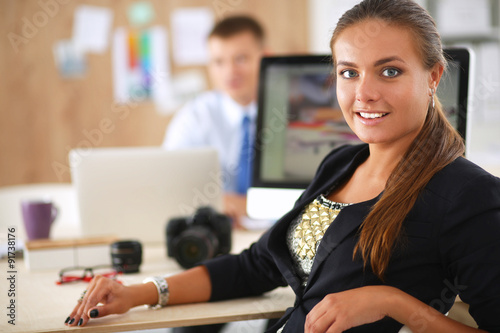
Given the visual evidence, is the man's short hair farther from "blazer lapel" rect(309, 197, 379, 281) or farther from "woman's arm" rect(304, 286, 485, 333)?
"woman's arm" rect(304, 286, 485, 333)

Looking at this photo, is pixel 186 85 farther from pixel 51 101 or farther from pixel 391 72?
pixel 391 72

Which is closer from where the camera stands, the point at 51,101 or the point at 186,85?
the point at 51,101

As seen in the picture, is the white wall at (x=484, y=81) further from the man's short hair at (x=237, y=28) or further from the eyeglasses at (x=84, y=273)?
the eyeglasses at (x=84, y=273)

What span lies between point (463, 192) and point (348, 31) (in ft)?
1.18

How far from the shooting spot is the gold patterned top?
1085 millimetres

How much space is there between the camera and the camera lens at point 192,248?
56.7 inches

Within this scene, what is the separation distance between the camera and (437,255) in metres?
0.93

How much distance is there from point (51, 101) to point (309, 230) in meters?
2.57

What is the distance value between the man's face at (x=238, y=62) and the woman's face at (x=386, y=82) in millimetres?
1597

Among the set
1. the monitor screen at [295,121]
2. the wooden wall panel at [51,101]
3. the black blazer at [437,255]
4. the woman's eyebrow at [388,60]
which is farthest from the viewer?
the wooden wall panel at [51,101]

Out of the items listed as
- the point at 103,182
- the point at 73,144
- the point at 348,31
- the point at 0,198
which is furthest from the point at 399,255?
the point at 73,144

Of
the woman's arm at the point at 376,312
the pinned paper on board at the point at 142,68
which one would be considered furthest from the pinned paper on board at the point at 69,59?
the woman's arm at the point at 376,312

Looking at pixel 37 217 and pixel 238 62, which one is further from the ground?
pixel 238 62

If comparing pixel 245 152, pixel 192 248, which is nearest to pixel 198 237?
pixel 192 248
